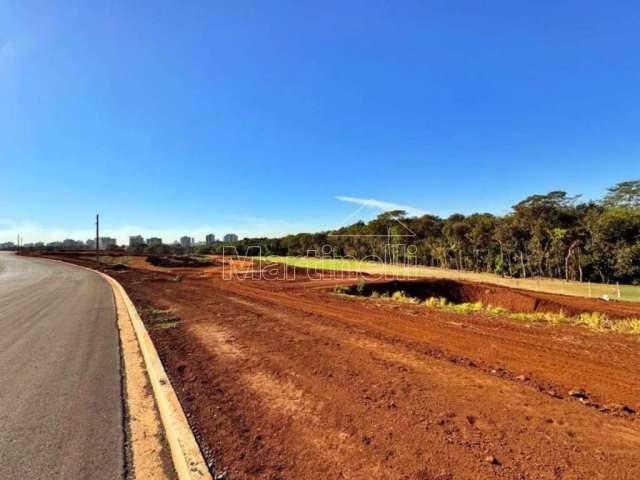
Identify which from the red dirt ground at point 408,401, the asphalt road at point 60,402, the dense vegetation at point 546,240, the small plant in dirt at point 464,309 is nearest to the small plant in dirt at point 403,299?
the small plant in dirt at point 464,309

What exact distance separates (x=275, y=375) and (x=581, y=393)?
4.02 meters

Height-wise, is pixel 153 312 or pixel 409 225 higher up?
pixel 409 225

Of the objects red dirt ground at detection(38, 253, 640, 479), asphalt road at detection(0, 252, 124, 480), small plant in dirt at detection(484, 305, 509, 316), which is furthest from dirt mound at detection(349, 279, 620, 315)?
asphalt road at detection(0, 252, 124, 480)

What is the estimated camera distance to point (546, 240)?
113 ft

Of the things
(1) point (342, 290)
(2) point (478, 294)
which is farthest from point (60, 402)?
(2) point (478, 294)

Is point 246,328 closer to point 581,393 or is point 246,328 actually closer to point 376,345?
point 376,345

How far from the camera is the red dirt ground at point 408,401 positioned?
2.57 meters

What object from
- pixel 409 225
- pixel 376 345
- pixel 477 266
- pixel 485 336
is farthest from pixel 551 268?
pixel 376 345

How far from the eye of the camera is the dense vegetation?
2842 cm

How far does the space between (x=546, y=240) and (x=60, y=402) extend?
1645 inches

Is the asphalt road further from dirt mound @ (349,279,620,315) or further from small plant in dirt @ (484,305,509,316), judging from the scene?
dirt mound @ (349,279,620,315)

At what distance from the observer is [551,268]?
1369 inches

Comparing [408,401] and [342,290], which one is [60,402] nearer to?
[408,401]

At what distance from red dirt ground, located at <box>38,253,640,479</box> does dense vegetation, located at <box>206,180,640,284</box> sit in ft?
95.8
